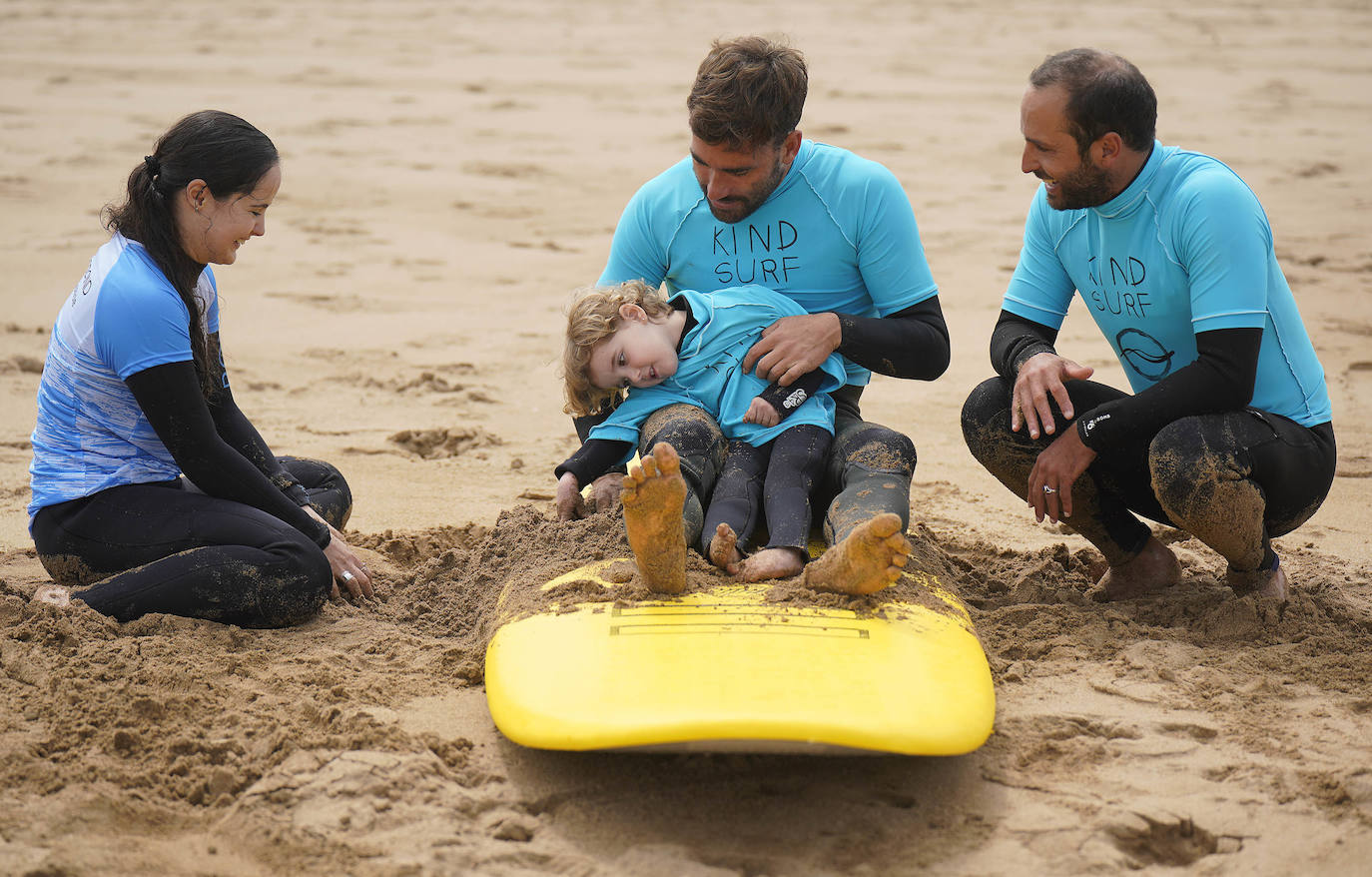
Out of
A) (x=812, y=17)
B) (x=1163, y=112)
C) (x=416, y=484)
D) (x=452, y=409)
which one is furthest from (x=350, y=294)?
(x=812, y=17)

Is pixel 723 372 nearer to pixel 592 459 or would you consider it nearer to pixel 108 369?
pixel 592 459

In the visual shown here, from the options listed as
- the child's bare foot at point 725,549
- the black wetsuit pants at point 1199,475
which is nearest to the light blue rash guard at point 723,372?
the child's bare foot at point 725,549

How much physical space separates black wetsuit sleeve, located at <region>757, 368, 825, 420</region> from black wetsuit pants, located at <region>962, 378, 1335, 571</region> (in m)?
0.46

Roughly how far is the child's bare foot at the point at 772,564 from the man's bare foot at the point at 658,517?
17 centimetres

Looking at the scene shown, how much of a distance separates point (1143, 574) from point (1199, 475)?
453 mm

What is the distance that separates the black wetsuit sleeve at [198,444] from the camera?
2.90 metres

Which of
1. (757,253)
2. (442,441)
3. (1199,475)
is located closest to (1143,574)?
(1199,475)

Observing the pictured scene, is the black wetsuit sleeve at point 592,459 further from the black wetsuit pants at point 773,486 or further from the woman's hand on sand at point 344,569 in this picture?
the woman's hand on sand at point 344,569

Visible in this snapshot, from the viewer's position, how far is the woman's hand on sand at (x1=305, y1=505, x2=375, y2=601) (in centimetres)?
325

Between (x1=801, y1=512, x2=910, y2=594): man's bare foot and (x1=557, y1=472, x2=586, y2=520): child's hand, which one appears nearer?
(x1=801, y1=512, x2=910, y2=594): man's bare foot

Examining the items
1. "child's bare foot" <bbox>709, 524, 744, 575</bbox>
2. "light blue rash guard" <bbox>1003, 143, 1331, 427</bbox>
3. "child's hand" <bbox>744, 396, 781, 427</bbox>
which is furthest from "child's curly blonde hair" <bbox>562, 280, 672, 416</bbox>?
"light blue rash guard" <bbox>1003, 143, 1331, 427</bbox>

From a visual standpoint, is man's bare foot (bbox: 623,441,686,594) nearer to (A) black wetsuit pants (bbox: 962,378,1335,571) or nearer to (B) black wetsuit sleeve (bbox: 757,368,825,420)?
(B) black wetsuit sleeve (bbox: 757,368,825,420)

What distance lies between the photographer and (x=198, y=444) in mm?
2982

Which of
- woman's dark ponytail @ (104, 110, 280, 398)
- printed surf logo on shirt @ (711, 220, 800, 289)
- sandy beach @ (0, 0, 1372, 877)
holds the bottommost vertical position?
sandy beach @ (0, 0, 1372, 877)
